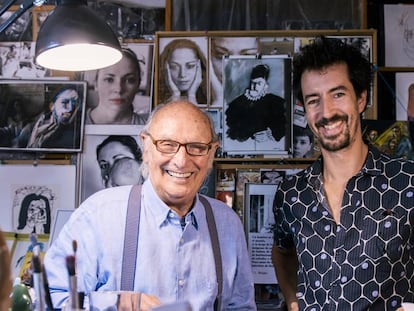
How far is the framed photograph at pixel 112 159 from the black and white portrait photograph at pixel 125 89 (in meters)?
0.04

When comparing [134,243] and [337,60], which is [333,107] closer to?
[337,60]

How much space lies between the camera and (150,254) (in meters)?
1.44

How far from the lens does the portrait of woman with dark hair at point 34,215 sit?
2.41 meters

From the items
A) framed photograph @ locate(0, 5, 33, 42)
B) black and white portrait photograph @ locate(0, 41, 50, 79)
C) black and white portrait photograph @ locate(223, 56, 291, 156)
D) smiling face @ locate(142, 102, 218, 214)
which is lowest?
smiling face @ locate(142, 102, 218, 214)

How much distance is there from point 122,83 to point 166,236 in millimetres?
1131

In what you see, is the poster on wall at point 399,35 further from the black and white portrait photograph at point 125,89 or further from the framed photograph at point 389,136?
the black and white portrait photograph at point 125,89

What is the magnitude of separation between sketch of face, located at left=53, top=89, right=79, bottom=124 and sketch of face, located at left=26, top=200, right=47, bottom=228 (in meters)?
0.38

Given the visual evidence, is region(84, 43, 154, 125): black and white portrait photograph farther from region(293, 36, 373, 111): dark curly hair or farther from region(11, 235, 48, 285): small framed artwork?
region(293, 36, 373, 111): dark curly hair

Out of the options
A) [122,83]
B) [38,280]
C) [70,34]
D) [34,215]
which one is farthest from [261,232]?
[38,280]

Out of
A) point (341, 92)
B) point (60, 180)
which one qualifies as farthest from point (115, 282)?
point (60, 180)

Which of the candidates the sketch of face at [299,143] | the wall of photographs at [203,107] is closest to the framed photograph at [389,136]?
the wall of photographs at [203,107]

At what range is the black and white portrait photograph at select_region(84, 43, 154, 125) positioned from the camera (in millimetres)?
2445

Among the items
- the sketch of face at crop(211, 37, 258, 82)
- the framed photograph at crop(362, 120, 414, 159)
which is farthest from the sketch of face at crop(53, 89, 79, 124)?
the framed photograph at crop(362, 120, 414, 159)

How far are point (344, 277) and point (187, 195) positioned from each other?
1.85 feet
